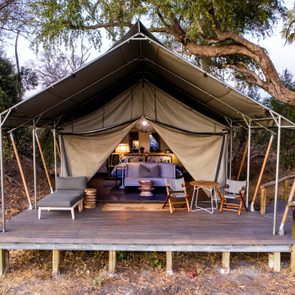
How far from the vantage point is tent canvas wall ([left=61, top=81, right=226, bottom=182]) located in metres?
6.79

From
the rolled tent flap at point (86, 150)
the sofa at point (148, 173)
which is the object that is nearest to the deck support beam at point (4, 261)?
the rolled tent flap at point (86, 150)

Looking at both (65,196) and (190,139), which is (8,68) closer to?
(65,196)

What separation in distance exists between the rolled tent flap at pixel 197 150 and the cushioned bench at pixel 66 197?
2334mm

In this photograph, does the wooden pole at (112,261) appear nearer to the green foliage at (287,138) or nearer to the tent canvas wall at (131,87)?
the tent canvas wall at (131,87)

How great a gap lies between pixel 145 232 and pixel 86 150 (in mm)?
3310

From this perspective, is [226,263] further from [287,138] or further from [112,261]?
[287,138]

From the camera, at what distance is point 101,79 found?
5180 mm

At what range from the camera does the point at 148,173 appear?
25.3ft

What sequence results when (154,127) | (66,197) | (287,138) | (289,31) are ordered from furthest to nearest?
(287,138)
(289,31)
(154,127)
(66,197)

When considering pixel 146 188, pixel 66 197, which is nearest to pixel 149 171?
pixel 146 188

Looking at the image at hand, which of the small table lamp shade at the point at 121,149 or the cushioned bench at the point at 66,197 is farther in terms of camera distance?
the small table lamp shade at the point at 121,149

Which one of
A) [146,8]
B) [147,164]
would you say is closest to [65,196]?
[147,164]

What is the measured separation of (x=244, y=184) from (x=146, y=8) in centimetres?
406

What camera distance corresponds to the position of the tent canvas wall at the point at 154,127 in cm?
679
